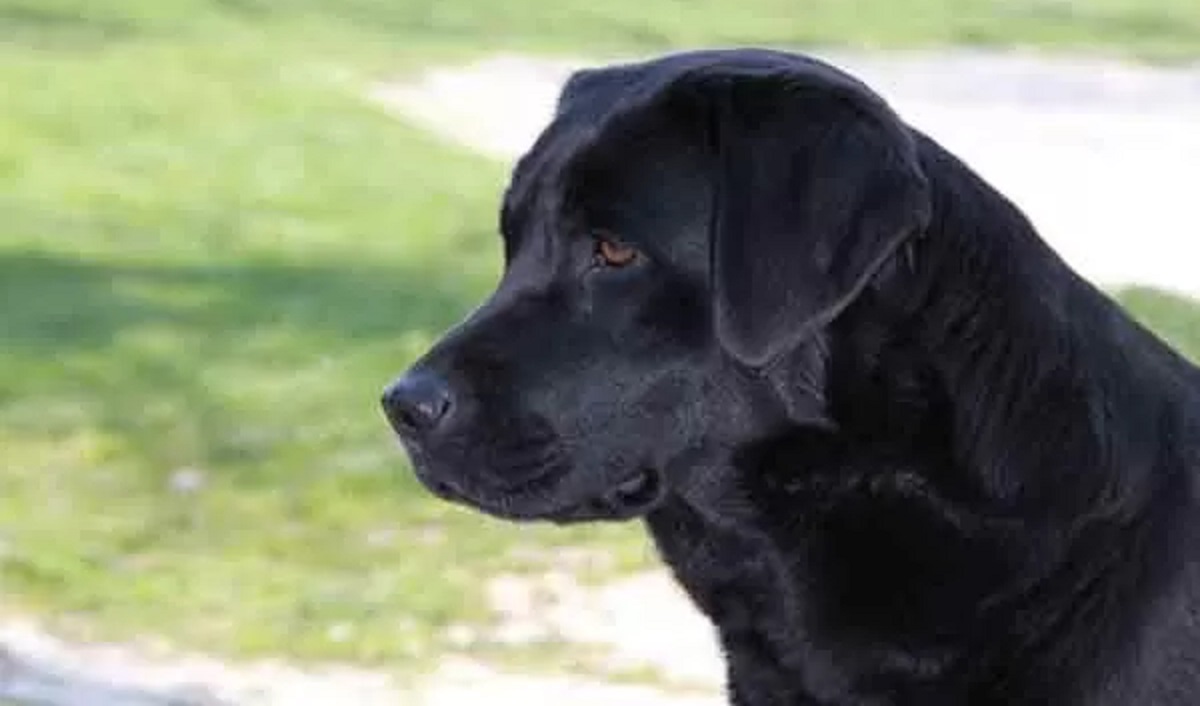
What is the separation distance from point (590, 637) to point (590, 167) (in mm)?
4329

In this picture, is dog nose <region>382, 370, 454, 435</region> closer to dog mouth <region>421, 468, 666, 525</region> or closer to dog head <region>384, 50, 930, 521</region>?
dog head <region>384, 50, 930, 521</region>

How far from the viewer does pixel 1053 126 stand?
20.3m

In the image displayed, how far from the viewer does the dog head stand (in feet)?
12.4

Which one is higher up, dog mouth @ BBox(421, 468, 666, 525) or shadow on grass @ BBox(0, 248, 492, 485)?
dog mouth @ BBox(421, 468, 666, 525)

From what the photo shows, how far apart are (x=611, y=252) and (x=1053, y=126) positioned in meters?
16.8

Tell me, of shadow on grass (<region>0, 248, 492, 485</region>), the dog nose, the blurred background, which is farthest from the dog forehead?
shadow on grass (<region>0, 248, 492, 485</region>)

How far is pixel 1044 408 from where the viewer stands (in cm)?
382

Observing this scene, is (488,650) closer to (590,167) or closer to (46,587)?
(46,587)

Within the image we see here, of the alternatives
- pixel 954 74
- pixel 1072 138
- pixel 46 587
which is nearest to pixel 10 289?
pixel 46 587

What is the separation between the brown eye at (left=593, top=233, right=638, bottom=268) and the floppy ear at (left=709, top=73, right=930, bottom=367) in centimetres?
12

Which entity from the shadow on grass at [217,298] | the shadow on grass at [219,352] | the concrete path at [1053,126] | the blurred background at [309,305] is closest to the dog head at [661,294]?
the blurred background at [309,305]

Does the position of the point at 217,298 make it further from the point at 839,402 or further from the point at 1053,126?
the point at 839,402

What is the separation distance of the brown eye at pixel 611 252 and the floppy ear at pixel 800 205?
0.12 metres

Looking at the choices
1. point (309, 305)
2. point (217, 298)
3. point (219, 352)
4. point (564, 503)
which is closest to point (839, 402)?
point (564, 503)
